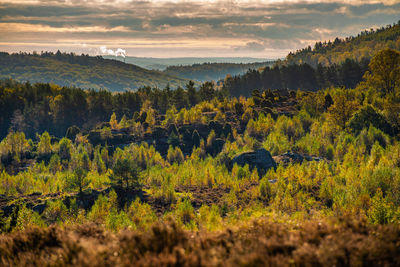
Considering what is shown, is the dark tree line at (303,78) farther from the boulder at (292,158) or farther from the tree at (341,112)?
the boulder at (292,158)

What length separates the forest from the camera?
880cm

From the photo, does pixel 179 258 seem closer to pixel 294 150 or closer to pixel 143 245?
pixel 143 245

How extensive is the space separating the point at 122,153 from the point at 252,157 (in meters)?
20.6

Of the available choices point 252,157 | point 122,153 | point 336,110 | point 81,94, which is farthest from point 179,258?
point 81,94

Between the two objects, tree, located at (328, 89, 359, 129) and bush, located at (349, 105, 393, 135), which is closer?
bush, located at (349, 105, 393, 135)

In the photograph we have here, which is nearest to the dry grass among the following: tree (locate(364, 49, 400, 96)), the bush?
the bush

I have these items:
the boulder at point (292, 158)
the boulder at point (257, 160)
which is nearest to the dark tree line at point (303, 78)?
the boulder at point (292, 158)

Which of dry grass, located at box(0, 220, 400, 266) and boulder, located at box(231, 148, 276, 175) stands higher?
dry grass, located at box(0, 220, 400, 266)

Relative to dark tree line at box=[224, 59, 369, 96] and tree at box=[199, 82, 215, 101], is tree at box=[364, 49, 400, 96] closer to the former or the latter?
dark tree line at box=[224, 59, 369, 96]

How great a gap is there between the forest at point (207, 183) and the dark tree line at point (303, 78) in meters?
1.39

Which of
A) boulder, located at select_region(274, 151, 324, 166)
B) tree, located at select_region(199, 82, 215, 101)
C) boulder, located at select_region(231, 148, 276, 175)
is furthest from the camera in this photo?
tree, located at select_region(199, 82, 215, 101)

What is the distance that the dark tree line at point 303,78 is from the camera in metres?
101

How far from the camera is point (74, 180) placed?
30406mm

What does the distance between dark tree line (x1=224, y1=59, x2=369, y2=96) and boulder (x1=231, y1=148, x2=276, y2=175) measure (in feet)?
238
